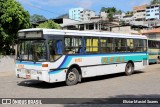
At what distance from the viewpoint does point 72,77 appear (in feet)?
49.4

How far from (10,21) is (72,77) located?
9715 mm

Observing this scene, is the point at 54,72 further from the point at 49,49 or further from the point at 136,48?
the point at 136,48

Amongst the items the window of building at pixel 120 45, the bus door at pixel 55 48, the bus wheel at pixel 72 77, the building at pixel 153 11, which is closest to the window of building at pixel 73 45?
the bus door at pixel 55 48

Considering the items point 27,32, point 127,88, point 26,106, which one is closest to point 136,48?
point 127,88

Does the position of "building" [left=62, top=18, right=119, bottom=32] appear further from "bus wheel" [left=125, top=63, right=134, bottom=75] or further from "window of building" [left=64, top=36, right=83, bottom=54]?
"window of building" [left=64, top=36, right=83, bottom=54]

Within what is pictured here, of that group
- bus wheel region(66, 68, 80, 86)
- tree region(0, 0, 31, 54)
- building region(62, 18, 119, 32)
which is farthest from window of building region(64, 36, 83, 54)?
building region(62, 18, 119, 32)

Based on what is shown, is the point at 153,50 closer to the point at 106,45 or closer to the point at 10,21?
the point at 10,21

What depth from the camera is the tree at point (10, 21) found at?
22812mm

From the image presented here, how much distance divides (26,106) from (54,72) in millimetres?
4570

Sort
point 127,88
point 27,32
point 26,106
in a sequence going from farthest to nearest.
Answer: point 27,32 < point 127,88 < point 26,106

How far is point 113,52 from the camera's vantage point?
18.2 m

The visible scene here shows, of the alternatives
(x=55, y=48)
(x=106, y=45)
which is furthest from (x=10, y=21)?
(x=55, y=48)

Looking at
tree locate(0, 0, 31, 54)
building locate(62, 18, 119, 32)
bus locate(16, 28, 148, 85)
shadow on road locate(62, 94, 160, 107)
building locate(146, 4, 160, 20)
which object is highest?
building locate(146, 4, 160, 20)

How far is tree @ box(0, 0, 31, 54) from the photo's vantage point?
74.8ft
